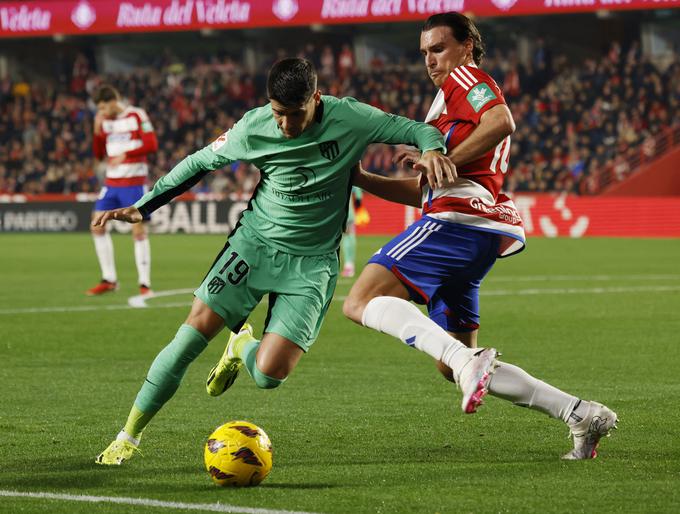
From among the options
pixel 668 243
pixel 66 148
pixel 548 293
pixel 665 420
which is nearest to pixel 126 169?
pixel 548 293

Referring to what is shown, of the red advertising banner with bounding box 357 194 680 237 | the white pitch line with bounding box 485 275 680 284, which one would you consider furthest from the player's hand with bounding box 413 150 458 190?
the red advertising banner with bounding box 357 194 680 237

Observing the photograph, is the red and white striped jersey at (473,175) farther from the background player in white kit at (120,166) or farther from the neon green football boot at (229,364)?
the background player in white kit at (120,166)

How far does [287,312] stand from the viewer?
6.03m

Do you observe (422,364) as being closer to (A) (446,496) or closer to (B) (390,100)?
(A) (446,496)

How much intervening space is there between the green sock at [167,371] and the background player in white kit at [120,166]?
952 centimetres

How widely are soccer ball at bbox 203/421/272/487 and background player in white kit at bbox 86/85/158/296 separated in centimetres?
1002

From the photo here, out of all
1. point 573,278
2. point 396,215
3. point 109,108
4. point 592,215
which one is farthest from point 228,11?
point 109,108

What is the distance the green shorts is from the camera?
5.93m

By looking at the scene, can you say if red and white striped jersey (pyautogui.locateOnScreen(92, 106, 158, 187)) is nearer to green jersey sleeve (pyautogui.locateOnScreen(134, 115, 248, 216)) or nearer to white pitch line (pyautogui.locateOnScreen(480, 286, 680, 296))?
white pitch line (pyautogui.locateOnScreen(480, 286, 680, 296))

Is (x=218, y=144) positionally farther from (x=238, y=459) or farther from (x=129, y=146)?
(x=129, y=146)

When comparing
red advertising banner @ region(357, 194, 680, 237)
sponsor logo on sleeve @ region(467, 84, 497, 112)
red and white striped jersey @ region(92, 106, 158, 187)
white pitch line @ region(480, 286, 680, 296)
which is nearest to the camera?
sponsor logo on sleeve @ region(467, 84, 497, 112)

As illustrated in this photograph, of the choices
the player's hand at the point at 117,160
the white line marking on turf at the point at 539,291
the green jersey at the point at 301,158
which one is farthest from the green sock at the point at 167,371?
the player's hand at the point at 117,160

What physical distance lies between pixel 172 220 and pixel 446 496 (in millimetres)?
29139

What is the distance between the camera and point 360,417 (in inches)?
281
